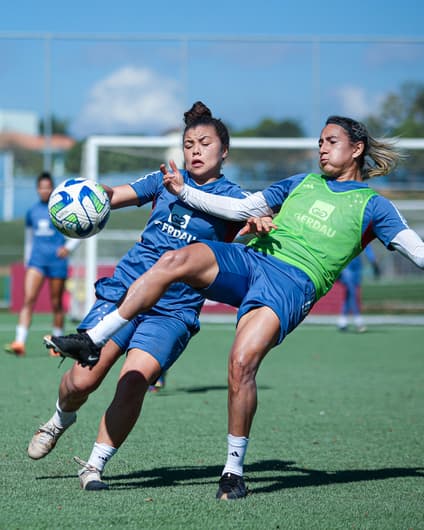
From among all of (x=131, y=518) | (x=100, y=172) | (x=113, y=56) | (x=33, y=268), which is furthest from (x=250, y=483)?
(x=113, y=56)

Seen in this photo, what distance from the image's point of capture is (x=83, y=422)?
736 centimetres

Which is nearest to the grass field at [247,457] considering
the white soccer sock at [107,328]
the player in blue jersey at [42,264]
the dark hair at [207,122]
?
the player in blue jersey at [42,264]

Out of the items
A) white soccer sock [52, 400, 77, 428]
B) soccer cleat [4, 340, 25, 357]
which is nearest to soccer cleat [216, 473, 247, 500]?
white soccer sock [52, 400, 77, 428]

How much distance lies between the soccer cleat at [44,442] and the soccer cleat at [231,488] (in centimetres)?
108

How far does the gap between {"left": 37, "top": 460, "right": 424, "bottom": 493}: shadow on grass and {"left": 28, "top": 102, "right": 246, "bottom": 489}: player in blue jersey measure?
0.31 meters

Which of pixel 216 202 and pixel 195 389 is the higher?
pixel 216 202

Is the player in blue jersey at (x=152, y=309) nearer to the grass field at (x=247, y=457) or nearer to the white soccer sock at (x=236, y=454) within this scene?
the grass field at (x=247, y=457)

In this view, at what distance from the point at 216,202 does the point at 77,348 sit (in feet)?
3.73

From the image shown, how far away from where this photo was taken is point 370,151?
5.50 metres

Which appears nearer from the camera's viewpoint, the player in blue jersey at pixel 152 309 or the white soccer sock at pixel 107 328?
the white soccer sock at pixel 107 328

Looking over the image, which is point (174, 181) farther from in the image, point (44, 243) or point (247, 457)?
point (44, 243)

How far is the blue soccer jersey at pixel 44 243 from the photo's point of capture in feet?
41.5

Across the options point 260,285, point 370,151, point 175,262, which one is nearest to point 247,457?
point 260,285

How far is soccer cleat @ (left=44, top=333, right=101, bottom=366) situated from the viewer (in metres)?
4.58
